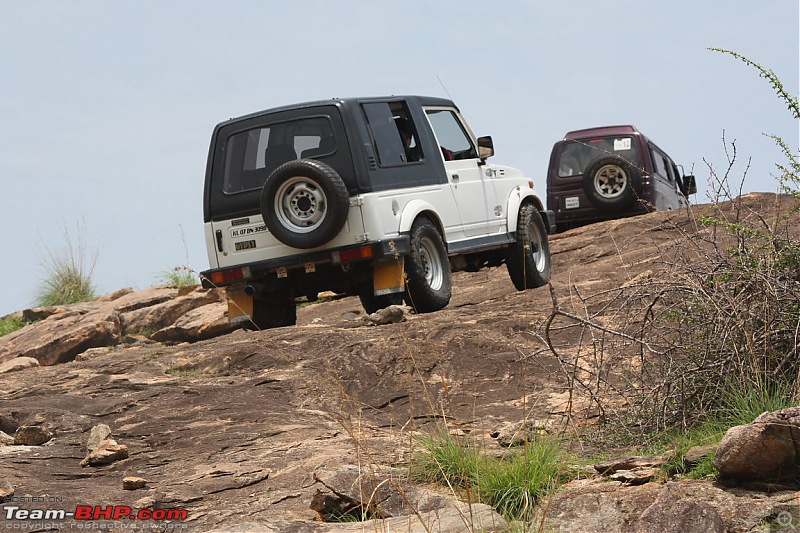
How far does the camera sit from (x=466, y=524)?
399cm

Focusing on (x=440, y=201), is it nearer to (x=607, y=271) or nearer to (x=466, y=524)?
(x=607, y=271)

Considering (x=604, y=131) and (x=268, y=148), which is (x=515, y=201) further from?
(x=604, y=131)

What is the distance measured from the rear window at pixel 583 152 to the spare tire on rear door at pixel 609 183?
1.01 m

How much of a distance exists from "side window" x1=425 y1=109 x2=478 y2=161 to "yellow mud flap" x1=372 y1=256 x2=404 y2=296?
156cm

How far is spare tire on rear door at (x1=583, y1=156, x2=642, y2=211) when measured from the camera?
15.4 meters

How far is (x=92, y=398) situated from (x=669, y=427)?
3.98 meters

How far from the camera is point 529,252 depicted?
11.2 m

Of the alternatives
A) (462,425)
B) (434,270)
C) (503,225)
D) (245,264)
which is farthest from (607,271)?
(462,425)

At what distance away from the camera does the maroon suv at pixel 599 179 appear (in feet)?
51.1

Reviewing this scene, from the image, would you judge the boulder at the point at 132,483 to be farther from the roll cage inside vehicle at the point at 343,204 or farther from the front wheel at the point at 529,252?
the front wheel at the point at 529,252

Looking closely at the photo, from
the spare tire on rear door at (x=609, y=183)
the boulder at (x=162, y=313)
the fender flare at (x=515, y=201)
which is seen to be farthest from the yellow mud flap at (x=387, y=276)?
the spare tire on rear door at (x=609, y=183)

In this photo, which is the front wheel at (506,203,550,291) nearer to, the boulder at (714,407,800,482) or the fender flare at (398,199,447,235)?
the fender flare at (398,199,447,235)

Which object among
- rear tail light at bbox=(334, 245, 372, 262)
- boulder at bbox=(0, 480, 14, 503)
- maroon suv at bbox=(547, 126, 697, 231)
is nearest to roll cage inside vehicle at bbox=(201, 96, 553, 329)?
rear tail light at bbox=(334, 245, 372, 262)

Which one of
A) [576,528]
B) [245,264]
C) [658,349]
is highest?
[245,264]
